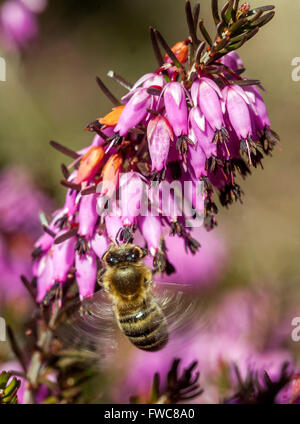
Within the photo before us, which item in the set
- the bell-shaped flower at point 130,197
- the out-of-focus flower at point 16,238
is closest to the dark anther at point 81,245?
the bell-shaped flower at point 130,197

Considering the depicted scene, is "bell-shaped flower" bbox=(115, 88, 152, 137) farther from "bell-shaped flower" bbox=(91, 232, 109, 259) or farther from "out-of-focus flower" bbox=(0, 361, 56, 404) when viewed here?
"out-of-focus flower" bbox=(0, 361, 56, 404)

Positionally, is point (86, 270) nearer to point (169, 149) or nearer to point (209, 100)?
point (169, 149)

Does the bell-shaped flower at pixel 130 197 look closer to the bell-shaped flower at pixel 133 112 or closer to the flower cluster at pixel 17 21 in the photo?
the bell-shaped flower at pixel 133 112

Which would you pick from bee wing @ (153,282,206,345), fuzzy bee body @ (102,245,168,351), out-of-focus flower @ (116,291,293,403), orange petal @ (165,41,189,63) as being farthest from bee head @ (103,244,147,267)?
out-of-focus flower @ (116,291,293,403)

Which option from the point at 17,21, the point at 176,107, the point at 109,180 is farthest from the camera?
the point at 17,21

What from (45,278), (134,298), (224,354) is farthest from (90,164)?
(224,354)
